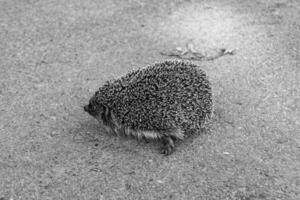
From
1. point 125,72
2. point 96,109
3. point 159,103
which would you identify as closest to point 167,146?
point 159,103

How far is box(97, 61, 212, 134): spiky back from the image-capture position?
5.09m

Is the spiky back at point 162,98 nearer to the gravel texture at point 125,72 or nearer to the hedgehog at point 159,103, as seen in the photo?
the hedgehog at point 159,103

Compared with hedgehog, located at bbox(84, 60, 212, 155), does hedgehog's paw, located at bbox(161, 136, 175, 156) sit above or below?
below

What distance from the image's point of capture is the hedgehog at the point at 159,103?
16.7 ft

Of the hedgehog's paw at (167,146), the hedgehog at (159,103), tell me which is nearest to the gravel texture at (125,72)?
the hedgehog's paw at (167,146)

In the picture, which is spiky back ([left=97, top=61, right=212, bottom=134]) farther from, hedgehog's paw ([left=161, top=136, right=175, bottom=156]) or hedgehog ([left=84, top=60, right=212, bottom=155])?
hedgehog's paw ([left=161, top=136, right=175, bottom=156])

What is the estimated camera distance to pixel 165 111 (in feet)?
16.6

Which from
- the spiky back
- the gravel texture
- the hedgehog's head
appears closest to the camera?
the gravel texture

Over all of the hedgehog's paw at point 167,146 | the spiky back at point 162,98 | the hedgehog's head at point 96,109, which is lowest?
the hedgehog's paw at point 167,146

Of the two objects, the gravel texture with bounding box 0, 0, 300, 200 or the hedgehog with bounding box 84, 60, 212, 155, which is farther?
the hedgehog with bounding box 84, 60, 212, 155

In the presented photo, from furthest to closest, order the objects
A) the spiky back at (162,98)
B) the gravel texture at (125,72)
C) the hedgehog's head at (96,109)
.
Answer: the hedgehog's head at (96,109) → the spiky back at (162,98) → the gravel texture at (125,72)

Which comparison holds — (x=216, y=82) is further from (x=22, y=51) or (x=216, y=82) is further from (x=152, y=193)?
(x=22, y=51)

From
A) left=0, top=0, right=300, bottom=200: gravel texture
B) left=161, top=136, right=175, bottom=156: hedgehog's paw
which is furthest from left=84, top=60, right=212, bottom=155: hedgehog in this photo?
left=0, top=0, right=300, bottom=200: gravel texture

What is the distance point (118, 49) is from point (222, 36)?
160cm
